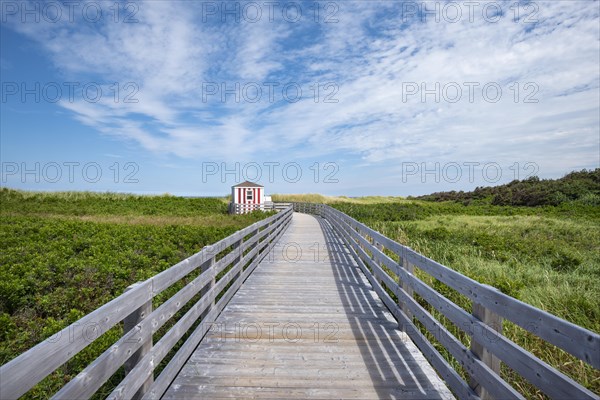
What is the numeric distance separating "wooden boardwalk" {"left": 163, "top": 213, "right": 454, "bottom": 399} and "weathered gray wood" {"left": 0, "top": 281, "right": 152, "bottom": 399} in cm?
139

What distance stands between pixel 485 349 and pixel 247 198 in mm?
34888

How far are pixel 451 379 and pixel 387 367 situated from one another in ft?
2.56

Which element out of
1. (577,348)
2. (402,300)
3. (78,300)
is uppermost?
(577,348)

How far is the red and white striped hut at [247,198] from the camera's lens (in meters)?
36.0

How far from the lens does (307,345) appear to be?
4.33 metres

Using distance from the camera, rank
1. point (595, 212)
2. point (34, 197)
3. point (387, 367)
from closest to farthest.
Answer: point (387, 367)
point (595, 212)
point (34, 197)

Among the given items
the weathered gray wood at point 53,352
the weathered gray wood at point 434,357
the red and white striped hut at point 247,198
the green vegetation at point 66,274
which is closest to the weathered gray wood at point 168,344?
the weathered gray wood at point 53,352

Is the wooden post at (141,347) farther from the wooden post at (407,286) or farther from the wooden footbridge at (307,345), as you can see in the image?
the wooden post at (407,286)

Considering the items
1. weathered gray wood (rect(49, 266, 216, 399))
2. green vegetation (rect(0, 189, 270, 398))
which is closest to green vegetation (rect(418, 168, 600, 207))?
green vegetation (rect(0, 189, 270, 398))

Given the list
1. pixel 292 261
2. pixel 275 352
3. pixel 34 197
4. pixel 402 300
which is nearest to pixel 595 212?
pixel 292 261

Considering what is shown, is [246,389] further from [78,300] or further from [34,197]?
[34,197]

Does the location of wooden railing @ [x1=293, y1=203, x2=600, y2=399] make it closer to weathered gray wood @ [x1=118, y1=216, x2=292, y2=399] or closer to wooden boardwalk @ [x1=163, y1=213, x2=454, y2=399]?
wooden boardwalk @ [x1=163, y1=213, x2=454, y2=399]

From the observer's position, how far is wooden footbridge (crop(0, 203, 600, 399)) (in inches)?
78.5

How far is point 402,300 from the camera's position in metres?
4.82
